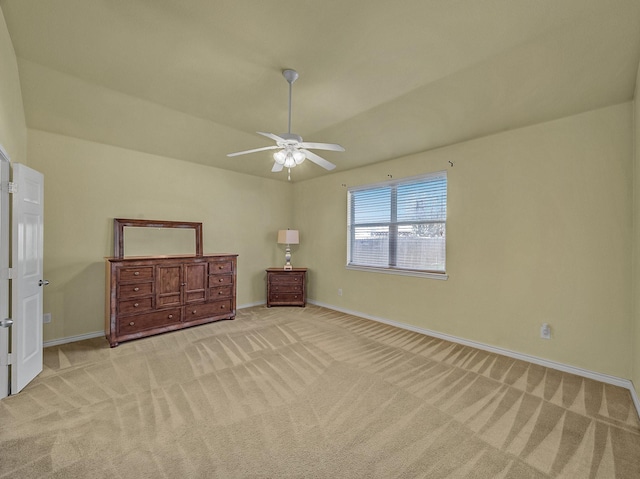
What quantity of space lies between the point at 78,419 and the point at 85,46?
2948mm

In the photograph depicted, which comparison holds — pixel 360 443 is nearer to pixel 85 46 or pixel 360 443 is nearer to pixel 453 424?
pixel 453 424

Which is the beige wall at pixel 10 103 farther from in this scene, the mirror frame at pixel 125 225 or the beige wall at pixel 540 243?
the beige wall at pixel 540 243

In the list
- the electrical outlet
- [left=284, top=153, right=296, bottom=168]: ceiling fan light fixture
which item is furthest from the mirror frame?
the electrical outlet

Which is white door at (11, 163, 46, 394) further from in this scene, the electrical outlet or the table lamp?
the electrical outlet

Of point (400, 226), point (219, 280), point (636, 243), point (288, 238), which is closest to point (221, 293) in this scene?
point (219, 280)

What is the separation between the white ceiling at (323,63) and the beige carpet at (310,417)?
2.70 m

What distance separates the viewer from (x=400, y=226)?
14.0 feet

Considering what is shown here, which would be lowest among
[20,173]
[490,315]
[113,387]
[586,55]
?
[113,387]

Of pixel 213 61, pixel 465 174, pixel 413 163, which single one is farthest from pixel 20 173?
pixel 465 174

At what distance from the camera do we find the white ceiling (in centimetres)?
191

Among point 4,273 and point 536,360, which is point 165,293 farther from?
point 536,360

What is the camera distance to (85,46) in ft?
7.54

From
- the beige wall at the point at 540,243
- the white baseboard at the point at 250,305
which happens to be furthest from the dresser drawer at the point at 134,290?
the beige wall at the point at 540,243

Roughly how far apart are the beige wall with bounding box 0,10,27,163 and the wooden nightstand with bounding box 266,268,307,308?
355cm
